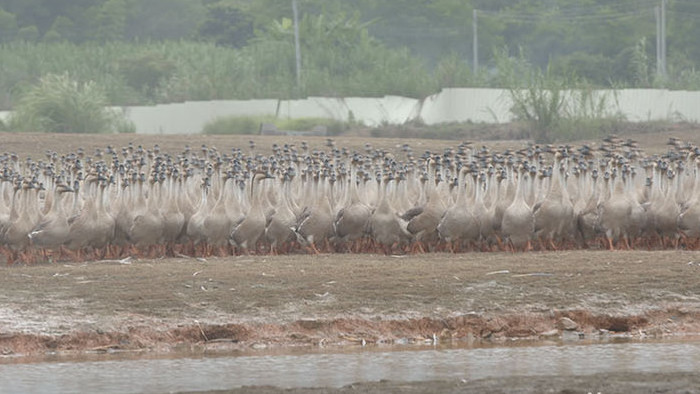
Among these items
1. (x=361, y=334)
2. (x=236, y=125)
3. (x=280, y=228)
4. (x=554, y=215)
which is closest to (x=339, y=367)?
(x=361, y=334)

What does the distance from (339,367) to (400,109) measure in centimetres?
3533

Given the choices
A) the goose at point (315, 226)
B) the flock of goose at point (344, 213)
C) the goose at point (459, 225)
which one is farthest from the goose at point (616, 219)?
the goose at point (315, 226)

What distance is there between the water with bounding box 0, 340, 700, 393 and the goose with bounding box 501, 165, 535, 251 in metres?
4.78

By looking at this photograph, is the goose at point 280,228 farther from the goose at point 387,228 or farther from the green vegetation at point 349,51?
the green vegetation at point 349,51

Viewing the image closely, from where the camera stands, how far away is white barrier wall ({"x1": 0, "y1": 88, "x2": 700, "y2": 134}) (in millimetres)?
45406

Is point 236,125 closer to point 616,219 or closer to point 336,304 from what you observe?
point 616,219

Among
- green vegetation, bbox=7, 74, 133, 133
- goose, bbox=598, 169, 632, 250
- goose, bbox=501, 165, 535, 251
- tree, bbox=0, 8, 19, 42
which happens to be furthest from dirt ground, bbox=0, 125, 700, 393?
tree, bbox=0, 8, 19, 42

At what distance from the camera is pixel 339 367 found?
45.3 ft

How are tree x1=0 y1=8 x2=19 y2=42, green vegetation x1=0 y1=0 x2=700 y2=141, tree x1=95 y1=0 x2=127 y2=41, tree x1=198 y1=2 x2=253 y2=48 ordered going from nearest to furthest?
green vegetation x1=0 y1=0 x2=700 y2=141, tree x1=0 y1=8 x2=19 y2=42, tree x1=95 y1=0 x2=127 y2=41, tree x1=198 y1=2 x2=253 y2=48

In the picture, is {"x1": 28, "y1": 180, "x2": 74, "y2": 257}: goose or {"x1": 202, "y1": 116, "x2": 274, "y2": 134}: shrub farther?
{"x1": 202, "y1": 116, "x2": 274, "y2": 134}: shrub

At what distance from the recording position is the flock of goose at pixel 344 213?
19750 millimetres

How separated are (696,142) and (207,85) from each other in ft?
57.7

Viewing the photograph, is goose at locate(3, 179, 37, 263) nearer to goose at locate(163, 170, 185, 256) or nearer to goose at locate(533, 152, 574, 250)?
goose at locate(163, 170, 185, 256)

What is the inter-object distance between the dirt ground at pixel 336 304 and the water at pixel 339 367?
0.76m
